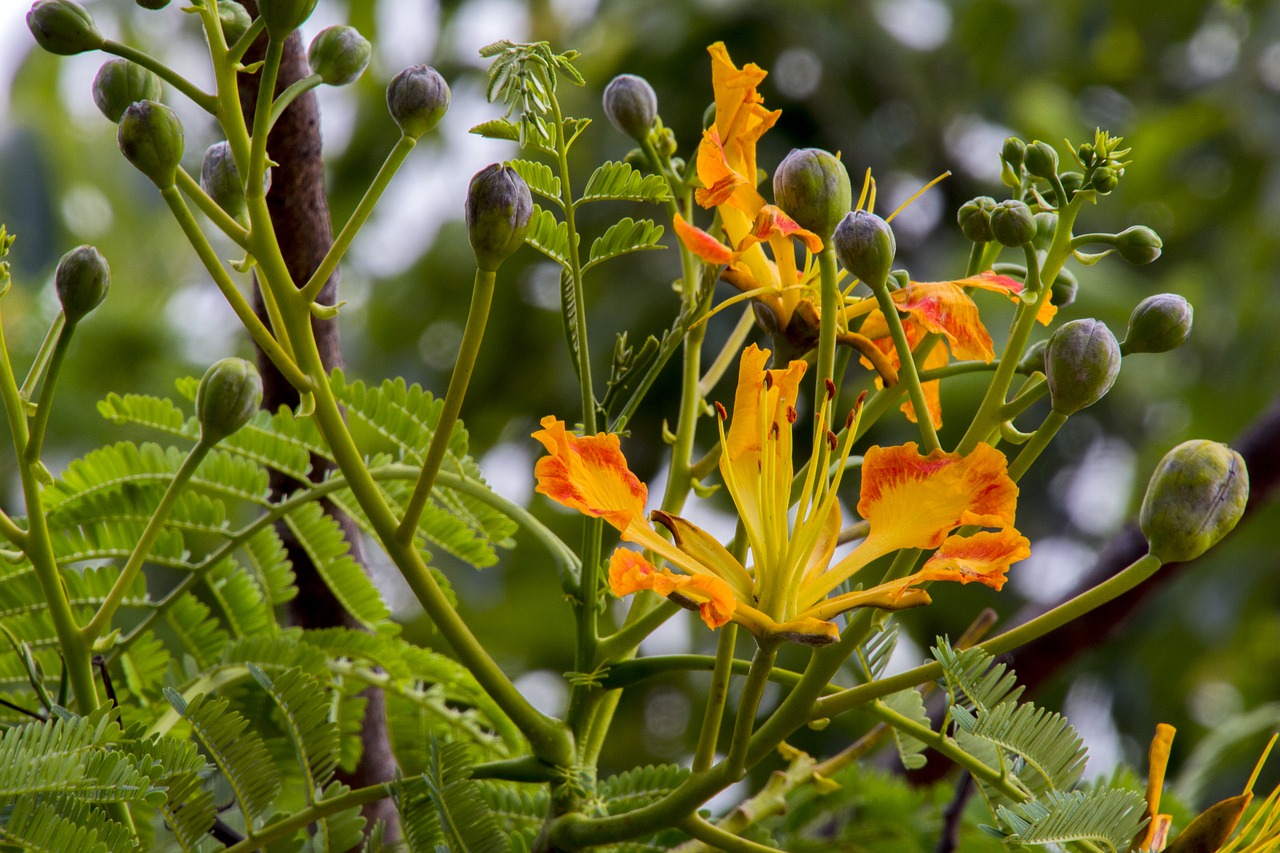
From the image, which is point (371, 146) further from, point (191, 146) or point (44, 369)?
point (44, 369)

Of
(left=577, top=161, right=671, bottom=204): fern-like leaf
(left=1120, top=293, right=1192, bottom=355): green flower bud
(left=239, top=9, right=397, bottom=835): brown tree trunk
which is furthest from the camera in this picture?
(left=239, top=9, right=397, bottom=835): brown tree trunk

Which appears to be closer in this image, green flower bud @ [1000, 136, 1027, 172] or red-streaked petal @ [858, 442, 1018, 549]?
red-streaked petal @ [858, 442, 1018, 549]

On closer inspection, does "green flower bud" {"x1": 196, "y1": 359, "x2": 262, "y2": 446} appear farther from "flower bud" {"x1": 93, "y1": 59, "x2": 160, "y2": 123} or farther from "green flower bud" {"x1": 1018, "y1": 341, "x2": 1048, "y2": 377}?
"green flower bud" {"x1": 1018, "y1": 341, "x2": 1048, "y2": 377}

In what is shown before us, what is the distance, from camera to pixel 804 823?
3.69 feet

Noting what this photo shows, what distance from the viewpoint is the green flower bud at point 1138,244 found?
70cm

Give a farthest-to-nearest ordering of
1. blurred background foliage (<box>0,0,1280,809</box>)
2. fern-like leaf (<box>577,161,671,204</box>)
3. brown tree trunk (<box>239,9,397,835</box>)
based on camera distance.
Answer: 1. blurred background foliage (<box>0,0,1280,809</box>)
2. brown tree trunk (<box>239,9,397,835</box>)
3. fern-like leaf (<box>577,161,671,204</box>)

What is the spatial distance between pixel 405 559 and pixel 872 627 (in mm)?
242

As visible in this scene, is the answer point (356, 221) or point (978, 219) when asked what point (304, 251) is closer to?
point (356, 221)

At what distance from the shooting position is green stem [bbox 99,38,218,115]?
0.65m

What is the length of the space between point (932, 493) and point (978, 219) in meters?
0.17

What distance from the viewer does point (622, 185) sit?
808mm

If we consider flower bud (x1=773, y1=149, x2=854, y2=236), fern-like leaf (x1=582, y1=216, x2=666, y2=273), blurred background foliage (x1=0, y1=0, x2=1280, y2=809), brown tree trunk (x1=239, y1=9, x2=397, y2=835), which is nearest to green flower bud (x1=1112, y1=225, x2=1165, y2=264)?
flower bud (x1=773, y1=149, x2=854, y2=236)

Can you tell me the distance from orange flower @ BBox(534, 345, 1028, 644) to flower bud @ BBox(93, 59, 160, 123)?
30 centimetres

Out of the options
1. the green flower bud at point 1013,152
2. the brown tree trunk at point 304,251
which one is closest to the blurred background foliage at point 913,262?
the brown tree trunk at point 304,251
